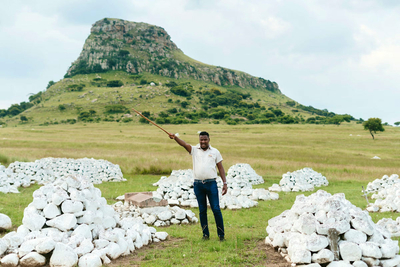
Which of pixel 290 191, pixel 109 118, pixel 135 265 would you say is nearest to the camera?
pixel 135 265

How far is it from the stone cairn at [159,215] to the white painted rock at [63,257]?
13.4ft

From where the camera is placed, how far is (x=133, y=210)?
35.6 ft

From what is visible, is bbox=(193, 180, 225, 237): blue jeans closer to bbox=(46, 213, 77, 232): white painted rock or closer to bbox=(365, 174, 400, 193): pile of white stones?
bbox=(46, 213, 77, 232): white painted rock

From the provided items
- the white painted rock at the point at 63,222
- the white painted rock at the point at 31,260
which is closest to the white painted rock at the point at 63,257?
the white painted rock at the point at 31,260

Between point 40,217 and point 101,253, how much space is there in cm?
154

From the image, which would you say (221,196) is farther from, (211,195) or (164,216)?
(211,195)

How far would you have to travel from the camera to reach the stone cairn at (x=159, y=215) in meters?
10.1

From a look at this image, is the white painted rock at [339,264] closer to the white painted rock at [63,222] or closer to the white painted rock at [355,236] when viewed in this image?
the white painted rock at [355,236]

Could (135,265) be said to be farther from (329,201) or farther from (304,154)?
(304,154)

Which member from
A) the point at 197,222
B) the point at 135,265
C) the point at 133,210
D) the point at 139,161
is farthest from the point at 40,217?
the point at 139,161

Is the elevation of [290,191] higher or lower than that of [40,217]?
lower

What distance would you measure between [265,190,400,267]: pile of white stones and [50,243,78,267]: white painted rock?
4.17m

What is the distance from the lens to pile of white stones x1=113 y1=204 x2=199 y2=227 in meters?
10.1

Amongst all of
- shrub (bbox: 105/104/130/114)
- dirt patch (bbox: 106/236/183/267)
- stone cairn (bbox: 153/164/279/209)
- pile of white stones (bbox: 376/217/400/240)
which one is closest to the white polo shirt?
dirt patch (bbox: 106/236/183/267)
